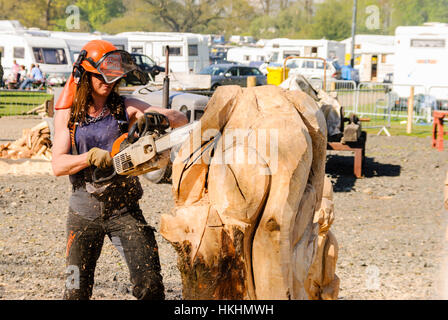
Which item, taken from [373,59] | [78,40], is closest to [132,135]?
[78,40]

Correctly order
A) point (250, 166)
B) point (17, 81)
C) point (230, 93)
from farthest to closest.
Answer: point (17, 81), point (230, 93), point (250, 166)

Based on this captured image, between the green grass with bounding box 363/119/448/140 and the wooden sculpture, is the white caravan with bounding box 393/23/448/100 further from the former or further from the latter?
the wooden sculpture

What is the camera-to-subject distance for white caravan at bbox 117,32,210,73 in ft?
97.1

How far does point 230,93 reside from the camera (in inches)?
83.8

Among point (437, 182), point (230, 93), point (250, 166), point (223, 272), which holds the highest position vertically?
point (230, 93)

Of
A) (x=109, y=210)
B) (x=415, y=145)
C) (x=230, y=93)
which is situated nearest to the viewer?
(x=230, y=93)

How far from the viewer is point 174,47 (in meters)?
29.9

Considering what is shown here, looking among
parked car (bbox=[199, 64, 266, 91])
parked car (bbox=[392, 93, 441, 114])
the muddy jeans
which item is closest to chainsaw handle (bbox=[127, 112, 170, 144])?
the muddy jeans

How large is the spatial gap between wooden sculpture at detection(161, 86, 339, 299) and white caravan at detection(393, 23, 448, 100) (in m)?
17.2

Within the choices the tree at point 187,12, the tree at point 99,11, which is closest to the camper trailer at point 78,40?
the tree at point 187,12

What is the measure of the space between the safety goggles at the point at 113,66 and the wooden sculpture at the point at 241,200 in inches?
32.2
